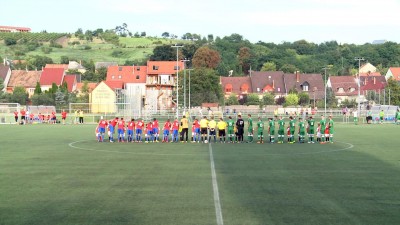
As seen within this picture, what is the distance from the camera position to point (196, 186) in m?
16.1

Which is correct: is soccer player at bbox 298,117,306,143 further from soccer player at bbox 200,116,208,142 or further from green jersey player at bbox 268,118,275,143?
soccer player at bbox 200,116,208,142

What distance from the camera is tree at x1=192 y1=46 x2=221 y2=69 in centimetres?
12106

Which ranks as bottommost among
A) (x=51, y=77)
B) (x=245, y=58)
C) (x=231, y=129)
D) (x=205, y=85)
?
(x=231, y=129)

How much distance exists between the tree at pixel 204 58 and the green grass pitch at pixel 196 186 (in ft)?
306

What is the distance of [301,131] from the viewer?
33.6m

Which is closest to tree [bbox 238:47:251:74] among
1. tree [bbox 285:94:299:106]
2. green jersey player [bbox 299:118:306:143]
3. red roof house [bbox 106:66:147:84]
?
red roof house [bbox 106:66:147:84]

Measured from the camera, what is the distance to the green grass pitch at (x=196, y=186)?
39.4 ft

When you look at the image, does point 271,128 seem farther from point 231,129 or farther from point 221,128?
point 221,128

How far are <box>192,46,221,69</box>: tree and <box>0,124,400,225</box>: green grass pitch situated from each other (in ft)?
306

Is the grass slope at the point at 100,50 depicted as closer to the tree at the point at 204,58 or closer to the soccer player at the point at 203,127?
the tree at the point at 204,58

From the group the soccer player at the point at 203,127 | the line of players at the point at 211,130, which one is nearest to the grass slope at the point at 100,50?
the line of players at the point at 211,130

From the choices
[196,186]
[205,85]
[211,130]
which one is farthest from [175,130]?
[205,85]

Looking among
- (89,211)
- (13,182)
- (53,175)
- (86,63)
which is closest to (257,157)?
(53,175)

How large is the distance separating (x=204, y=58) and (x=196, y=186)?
350ft
